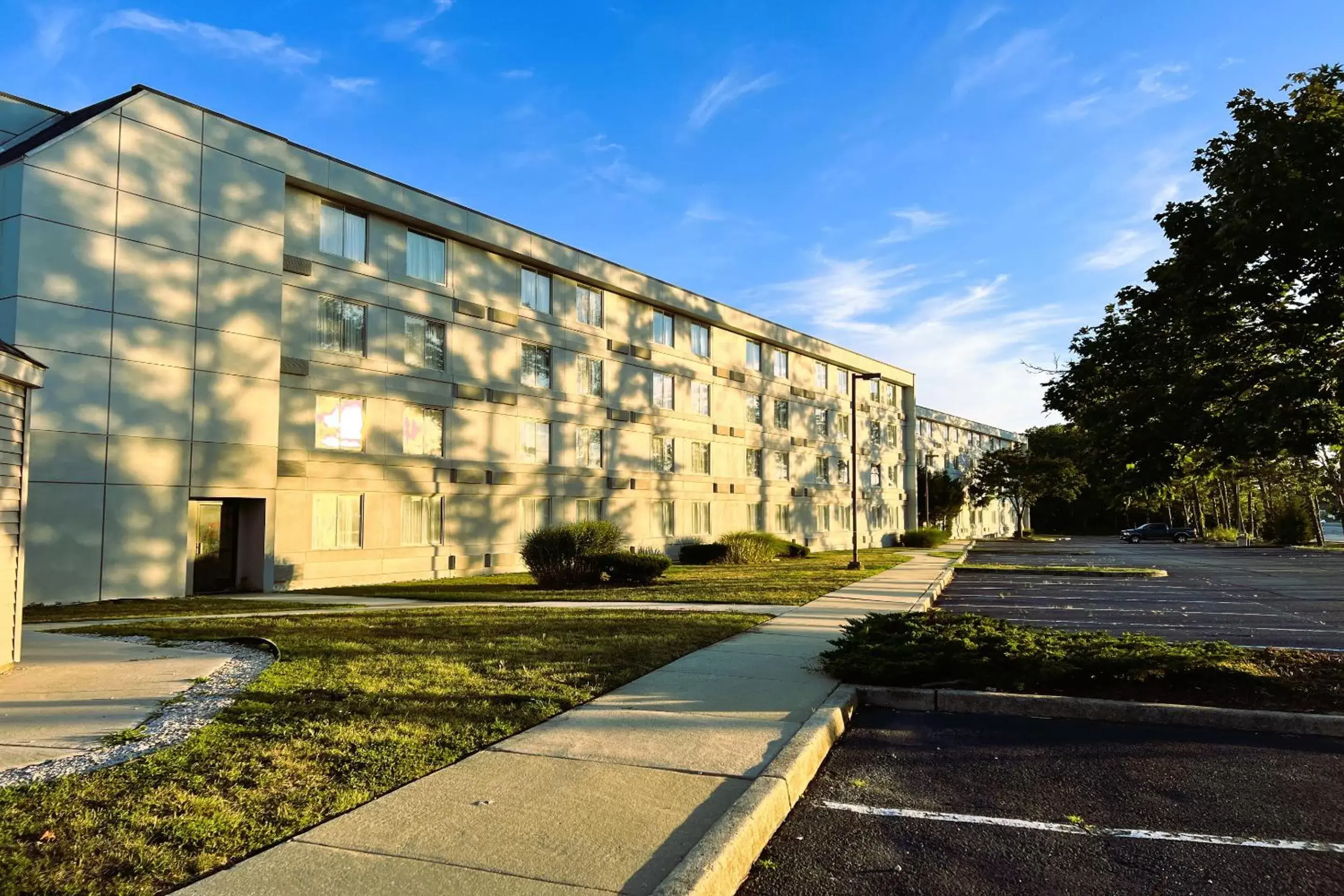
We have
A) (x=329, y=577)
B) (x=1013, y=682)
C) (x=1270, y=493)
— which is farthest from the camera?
(x=1270, y=493)

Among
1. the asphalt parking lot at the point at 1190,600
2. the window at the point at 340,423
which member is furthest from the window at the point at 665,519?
the window at the point at 340,423

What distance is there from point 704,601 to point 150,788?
12769 millimetres

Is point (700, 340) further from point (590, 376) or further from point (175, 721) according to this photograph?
point (175, 721)

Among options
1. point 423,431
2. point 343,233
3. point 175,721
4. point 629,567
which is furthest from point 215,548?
point 175,721

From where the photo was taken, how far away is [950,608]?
18.0 meters

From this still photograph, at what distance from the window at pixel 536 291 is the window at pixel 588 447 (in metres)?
4.69

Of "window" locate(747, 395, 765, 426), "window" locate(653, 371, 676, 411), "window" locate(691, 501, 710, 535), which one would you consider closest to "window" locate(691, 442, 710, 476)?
"window" locate(691, 501, 710, 535)

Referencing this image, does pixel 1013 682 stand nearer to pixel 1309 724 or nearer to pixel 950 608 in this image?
pixel 1309 724

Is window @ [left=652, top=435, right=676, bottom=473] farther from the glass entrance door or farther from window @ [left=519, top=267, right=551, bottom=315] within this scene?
the glass entrance door

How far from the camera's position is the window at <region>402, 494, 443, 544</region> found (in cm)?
2603

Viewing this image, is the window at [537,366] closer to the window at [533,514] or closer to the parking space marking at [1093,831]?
the window at [533,514]

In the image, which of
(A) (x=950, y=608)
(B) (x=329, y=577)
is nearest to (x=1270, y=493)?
(A) (x=950, y=608)

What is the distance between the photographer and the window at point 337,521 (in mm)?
23672

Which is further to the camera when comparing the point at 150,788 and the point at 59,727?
the point at 59,727
